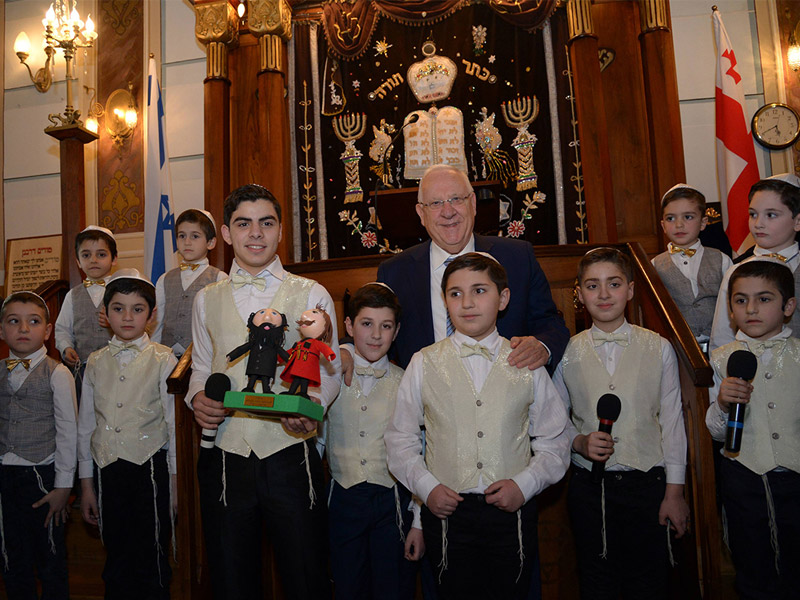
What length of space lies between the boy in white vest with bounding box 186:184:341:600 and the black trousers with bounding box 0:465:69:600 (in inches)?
51.5

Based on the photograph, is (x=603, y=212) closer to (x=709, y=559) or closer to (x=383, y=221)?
(x=383, y=221)

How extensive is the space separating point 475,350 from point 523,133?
446 cm

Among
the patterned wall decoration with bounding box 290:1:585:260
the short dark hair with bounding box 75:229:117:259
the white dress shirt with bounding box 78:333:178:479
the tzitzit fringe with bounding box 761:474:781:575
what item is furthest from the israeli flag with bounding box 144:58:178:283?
the tzitzit fringe with bounding box 761:474:781:575

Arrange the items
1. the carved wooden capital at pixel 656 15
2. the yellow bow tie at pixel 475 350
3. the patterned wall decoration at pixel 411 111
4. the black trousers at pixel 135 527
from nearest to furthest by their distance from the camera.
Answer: the yellow bow tie at pixel 475 350, the black trousers at pixel 135 527, the carved wooden capital at pixel 656 15, the patterned wall decoration at pixel 411 111

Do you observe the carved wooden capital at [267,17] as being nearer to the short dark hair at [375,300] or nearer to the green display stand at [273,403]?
the short dark hair at [375,300]

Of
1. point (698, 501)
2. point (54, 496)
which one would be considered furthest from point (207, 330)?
point (698, 501)

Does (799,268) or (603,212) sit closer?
(799,268)

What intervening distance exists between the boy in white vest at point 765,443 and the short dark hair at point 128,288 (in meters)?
2.56

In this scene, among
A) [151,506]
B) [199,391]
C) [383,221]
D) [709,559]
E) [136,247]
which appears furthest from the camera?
[136,247]

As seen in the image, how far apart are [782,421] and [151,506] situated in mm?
2604

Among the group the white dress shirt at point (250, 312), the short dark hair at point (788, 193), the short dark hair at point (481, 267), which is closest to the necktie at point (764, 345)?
the short dark hair at point (788, 193)

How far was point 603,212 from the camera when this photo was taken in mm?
5559

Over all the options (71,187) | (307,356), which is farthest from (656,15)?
(307,356)

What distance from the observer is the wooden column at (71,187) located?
5.18 m
